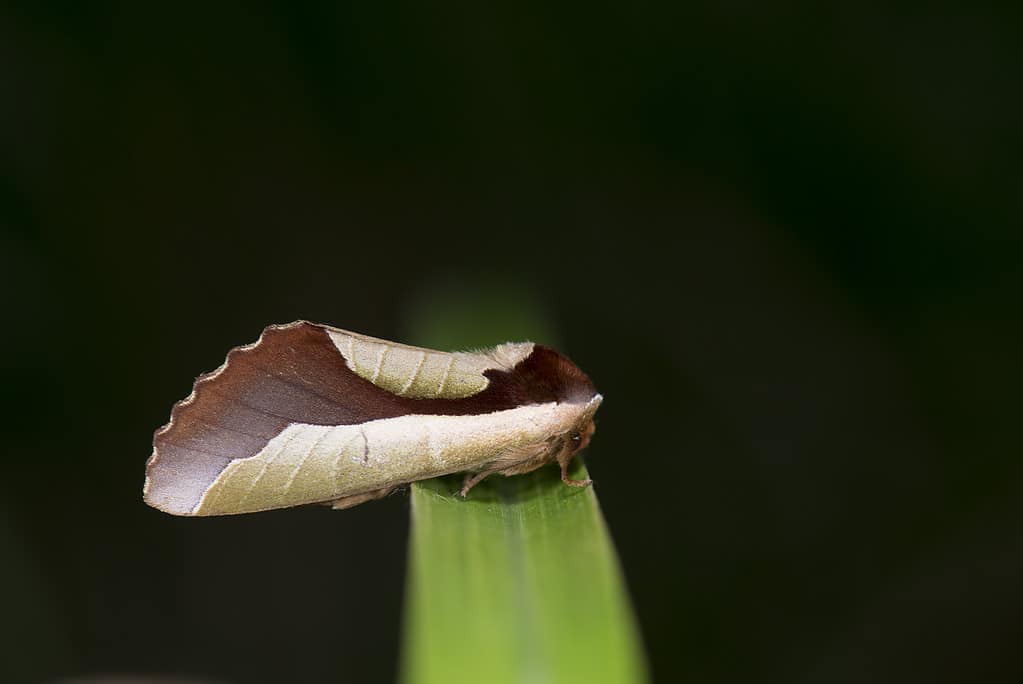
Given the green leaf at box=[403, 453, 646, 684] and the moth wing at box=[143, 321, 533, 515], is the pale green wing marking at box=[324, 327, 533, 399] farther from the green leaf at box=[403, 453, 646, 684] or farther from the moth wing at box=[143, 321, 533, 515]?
the green leaf at box=[403, 453, 646, 684]

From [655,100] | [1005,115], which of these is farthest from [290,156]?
[1005,115]

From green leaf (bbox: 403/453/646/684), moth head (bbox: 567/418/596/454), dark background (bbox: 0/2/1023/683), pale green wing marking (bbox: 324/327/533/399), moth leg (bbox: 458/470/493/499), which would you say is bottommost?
green leaf (bbox: 403/453/646/684)

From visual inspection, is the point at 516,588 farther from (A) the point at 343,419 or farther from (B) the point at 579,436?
(A) the point at 343,419

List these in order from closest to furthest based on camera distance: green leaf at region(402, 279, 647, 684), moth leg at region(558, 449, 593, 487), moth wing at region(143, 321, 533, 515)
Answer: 1. green leaf at region(402, 279, 647, 684)
2. moth wing at region(143, 321, 533, 515)
3. moth leg at region(558, 449, 593, 487)

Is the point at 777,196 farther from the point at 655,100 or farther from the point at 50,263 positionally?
the point at 50,263

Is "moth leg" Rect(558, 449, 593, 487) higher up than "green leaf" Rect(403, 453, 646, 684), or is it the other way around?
"moth leg" Rect(558, 449, 593, 487)

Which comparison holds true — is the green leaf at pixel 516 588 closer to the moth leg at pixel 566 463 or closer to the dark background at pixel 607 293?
the moth leg at pixel 566 463

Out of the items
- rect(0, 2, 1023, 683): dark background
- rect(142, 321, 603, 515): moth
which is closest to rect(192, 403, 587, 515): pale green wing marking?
rect(142, 321, 603, 515): moth
